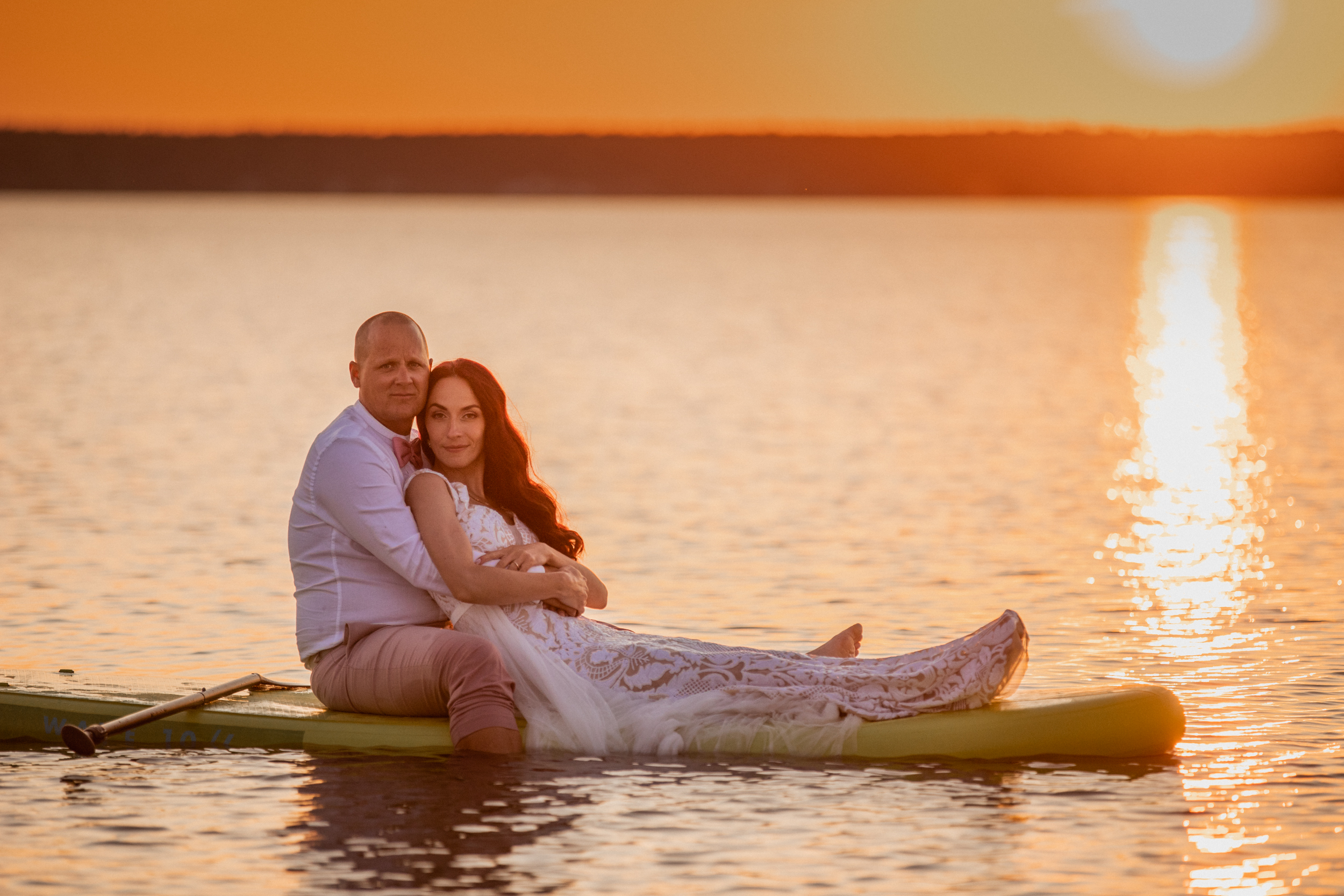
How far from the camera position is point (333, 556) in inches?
325

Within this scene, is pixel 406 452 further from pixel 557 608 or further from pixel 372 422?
pixel 557 608

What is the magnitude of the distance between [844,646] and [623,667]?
1035mm

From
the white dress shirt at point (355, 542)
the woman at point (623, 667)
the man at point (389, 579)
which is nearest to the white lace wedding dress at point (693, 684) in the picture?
the woman at point (623, 667)

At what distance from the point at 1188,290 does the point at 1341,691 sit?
56855mm

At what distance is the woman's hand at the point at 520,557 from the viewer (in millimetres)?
8258

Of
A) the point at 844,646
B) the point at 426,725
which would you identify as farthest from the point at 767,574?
the point at 426,725

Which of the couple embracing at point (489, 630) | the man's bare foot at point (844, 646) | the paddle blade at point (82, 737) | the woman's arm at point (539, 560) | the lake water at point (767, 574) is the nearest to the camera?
the lake water at point (767, 574)

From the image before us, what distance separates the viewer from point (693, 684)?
27.7ft

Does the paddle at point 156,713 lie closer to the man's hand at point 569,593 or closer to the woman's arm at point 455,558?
the woman's arm at point 455,558

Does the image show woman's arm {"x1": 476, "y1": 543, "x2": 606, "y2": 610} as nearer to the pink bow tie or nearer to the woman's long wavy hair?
the woman's long wavy hair

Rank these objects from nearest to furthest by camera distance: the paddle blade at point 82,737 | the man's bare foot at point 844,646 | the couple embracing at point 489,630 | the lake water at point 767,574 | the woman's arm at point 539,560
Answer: the lake water at point 767,574 → the couple embracing at point 489,630 → the woman's arm at point 539,560 → the paddle blade at point 82,737 → the man's bare foot at point 844,646

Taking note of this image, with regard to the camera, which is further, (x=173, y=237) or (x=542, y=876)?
(x=173, y=237)

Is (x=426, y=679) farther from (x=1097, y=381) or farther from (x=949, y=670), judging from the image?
(x=1097, y=381)

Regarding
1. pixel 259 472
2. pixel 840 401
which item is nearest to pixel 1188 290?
pixel 840 401
